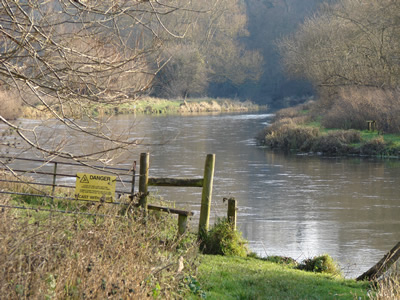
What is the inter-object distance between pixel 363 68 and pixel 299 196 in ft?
68.9

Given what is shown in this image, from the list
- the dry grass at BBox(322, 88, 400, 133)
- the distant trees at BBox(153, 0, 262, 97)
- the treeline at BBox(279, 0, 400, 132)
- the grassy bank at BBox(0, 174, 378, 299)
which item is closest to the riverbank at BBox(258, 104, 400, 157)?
the dry grass at BBox(322, 88, 400, 133)

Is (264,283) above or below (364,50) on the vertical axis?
below

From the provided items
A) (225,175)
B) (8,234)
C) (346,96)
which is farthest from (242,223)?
(346,96)

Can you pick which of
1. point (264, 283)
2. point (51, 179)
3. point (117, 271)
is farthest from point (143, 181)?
point (51, 179)

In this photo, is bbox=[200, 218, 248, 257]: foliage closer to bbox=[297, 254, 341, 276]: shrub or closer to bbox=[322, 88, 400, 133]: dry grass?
bbox=[297, 254, 341, 276]: shrub

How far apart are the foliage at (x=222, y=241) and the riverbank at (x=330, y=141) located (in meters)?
21.1

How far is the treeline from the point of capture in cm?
3478

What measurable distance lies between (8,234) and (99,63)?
7.96 ft

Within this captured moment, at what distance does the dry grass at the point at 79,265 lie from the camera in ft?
18.8

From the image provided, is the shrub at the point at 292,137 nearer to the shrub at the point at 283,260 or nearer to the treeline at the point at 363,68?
the treeline at the point at 363,68

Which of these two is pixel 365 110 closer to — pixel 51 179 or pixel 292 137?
pixel 292 137

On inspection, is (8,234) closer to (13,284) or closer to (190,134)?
(13,284)

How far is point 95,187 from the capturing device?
10312 mm

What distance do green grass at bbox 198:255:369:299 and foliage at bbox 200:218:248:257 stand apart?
0.61 meters
